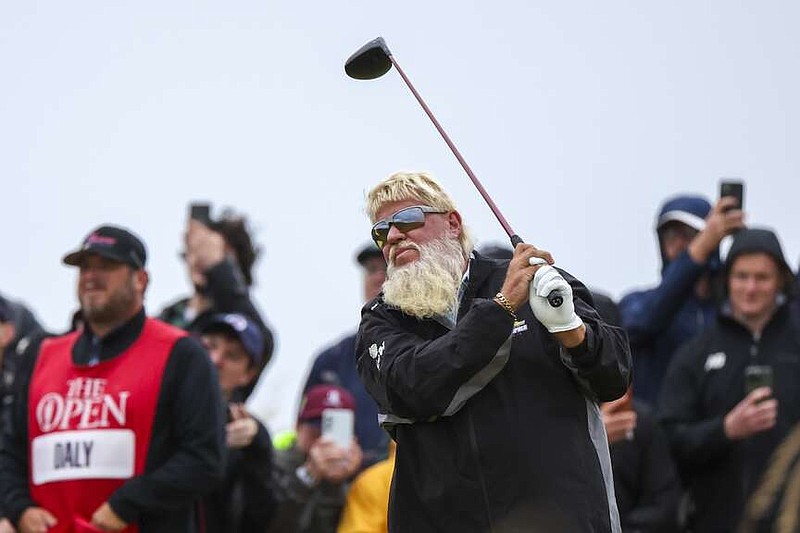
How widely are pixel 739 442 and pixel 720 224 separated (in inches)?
58.6

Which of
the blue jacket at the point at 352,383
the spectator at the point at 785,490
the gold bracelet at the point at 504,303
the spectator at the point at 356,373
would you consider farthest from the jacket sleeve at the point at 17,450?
the spectator at the point at 785,490

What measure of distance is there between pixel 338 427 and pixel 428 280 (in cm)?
349

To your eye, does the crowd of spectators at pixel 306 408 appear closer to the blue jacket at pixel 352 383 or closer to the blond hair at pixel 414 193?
the blue jacket at pixel 352 383

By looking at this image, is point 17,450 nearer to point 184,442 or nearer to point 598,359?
point 184,442

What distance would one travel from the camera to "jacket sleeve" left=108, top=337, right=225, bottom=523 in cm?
727

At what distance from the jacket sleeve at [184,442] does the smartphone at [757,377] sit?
2.98 metres

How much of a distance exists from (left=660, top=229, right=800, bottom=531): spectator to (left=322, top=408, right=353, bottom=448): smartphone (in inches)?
73.9

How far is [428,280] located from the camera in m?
5.07

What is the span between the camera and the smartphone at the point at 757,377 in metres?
8.05

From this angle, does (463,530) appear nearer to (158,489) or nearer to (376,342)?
(376,342)

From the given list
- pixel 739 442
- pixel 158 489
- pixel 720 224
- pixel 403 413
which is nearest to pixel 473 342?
pixel 403 413

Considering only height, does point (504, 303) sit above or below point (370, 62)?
below

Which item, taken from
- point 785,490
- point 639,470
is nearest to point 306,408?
point 639,470

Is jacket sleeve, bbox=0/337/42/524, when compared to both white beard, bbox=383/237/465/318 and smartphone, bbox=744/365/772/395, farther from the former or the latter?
smartphone, bbox=744/365/772/395
